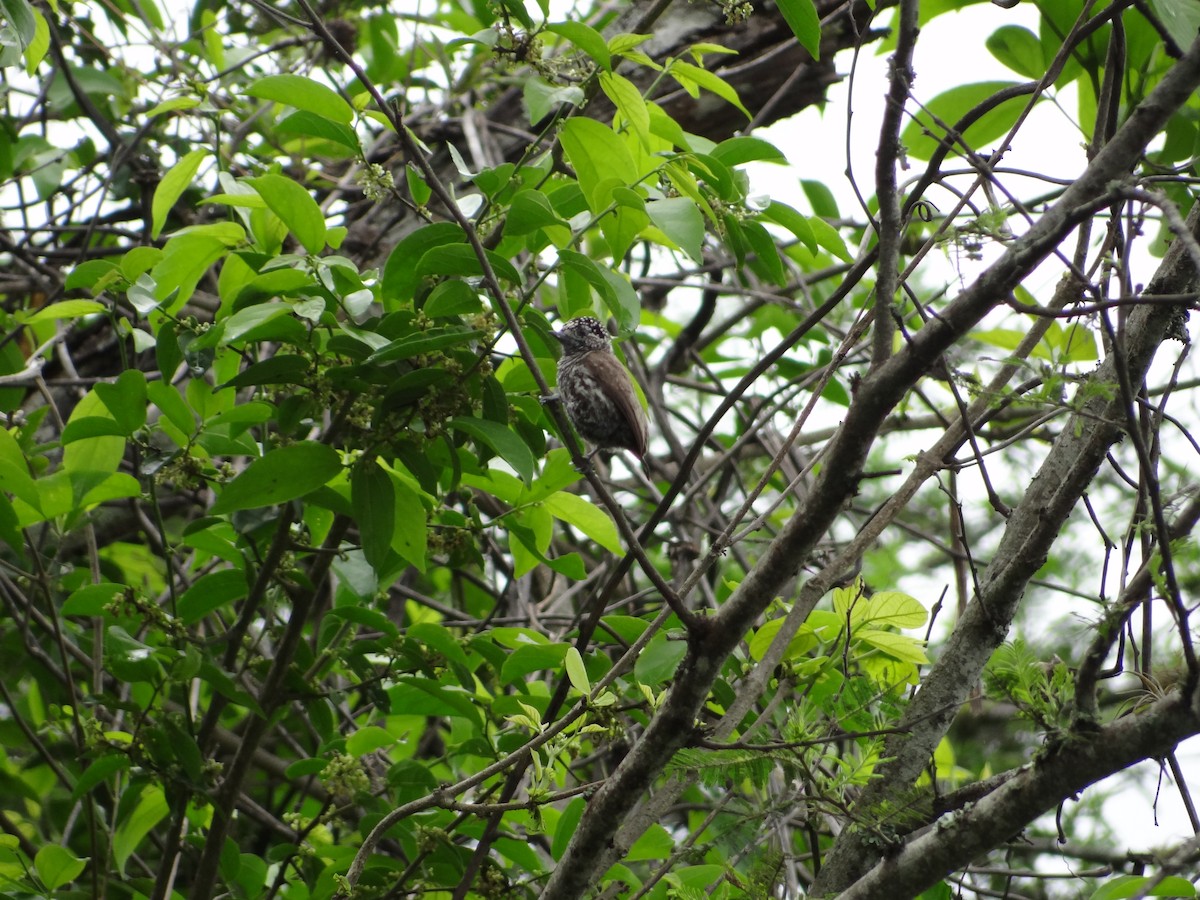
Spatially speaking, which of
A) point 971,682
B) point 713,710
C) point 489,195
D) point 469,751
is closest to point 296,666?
point 469,751

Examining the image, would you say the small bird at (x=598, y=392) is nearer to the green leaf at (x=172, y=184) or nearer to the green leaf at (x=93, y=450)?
the green leaf at (x=172, y=184)

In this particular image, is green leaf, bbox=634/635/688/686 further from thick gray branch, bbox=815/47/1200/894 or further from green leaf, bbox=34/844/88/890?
green leaf, bbox=34/844/88/890

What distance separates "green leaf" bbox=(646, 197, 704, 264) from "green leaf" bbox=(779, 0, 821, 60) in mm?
407

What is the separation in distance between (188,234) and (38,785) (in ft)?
8.80

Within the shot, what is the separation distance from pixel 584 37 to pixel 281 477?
1120 millimetres

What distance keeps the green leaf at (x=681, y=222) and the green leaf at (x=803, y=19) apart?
41 centimetres

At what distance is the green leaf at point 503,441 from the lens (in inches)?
89.0

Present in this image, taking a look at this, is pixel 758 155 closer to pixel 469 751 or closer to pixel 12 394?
pixel 469 751

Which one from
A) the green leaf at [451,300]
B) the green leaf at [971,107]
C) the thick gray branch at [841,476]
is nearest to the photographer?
the thick gray branch at [841,476]

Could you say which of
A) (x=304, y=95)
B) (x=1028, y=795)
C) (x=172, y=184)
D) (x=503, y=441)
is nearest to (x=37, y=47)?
(x=172, y=184)

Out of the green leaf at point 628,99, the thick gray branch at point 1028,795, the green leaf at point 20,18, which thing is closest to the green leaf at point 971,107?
the green leaf at point 628,99

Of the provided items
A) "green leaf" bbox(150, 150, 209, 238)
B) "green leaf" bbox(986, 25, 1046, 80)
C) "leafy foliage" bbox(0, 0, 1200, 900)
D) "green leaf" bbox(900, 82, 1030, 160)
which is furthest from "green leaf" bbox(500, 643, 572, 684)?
"green leaf" bbox(986, 25, 1046, 80)

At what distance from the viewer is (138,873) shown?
414cm

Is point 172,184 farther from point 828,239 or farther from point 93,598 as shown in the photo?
point 828,239
